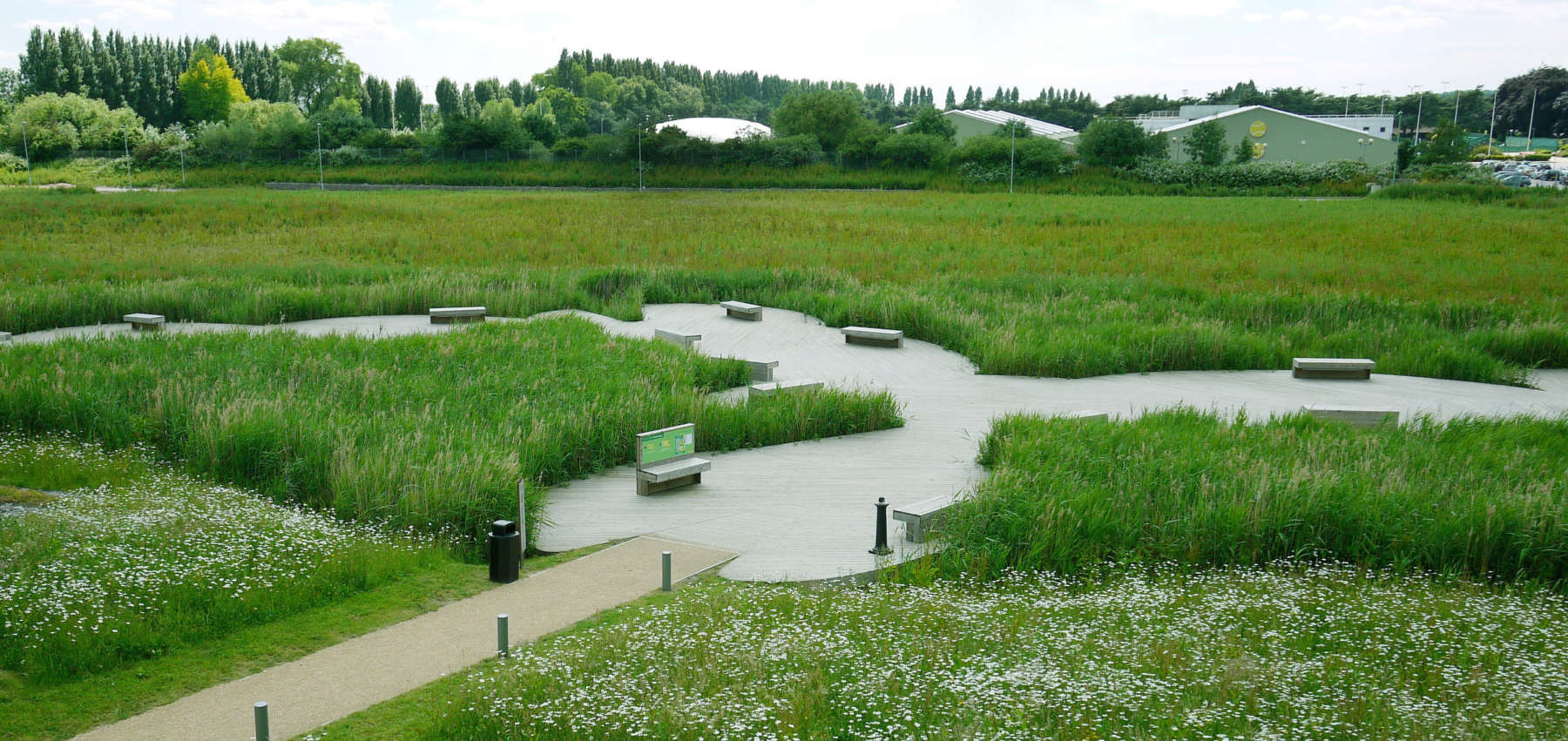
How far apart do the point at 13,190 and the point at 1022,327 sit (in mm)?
58380

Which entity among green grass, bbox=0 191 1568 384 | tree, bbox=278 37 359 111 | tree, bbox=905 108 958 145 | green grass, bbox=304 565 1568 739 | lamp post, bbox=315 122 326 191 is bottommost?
green grass, bbox=304 565 1568 739

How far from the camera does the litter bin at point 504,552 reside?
7473mm

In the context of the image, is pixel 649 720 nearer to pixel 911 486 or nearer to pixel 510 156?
pixel 911 486

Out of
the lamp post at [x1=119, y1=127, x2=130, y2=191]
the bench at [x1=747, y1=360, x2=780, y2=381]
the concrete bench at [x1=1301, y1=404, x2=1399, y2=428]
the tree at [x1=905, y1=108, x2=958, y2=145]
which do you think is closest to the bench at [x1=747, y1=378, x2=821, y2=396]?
the bench at [x1=747, y1=360, x2=780, y2=381]

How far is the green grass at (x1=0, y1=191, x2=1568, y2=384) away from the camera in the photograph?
1662cm

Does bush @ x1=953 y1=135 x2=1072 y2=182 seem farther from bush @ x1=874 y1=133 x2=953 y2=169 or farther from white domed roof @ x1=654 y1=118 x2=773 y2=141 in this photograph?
white domed roof @ x1=654 y1=118 x2=773 y2=141

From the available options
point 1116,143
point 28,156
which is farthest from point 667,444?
point 28,156

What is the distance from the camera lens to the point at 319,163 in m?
79.6

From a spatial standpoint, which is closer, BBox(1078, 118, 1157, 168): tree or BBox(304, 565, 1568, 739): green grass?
BBox(304, 565, 1568, 739): green grass

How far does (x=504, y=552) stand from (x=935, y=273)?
18.4 meters

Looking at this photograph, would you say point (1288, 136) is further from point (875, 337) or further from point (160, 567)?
point (160, 567)

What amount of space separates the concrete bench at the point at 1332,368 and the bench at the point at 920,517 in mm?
8875

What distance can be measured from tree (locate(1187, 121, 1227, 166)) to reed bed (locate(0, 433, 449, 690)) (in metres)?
75.9

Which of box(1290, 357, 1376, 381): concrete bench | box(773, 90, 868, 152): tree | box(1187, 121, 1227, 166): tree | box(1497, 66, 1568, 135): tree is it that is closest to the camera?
box(1290, 357, 1376, 381): concrete bench
